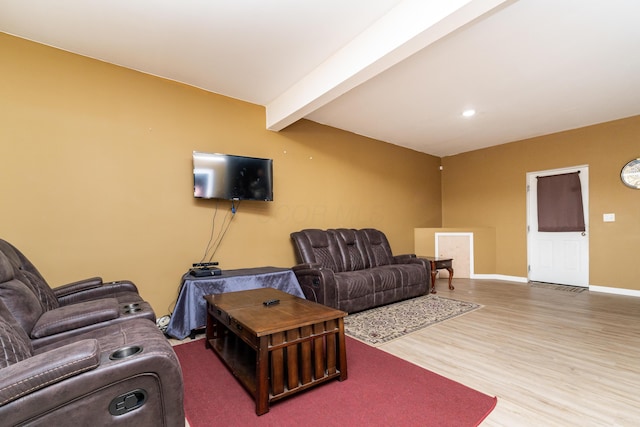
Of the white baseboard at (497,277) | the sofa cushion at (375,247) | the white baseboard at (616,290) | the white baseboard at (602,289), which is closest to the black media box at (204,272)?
the sofa cushion at (375,247)

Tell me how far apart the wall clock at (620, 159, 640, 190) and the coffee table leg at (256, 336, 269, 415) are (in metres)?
5.82

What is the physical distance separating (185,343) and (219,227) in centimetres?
133

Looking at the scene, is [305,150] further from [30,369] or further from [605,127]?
[605,127]

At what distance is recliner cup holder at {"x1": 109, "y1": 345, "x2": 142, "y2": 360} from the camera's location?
1231 mm

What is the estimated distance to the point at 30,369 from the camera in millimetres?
1041

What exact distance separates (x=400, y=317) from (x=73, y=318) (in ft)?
9.88

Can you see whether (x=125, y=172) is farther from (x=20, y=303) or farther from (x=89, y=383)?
(x=89, y=383)

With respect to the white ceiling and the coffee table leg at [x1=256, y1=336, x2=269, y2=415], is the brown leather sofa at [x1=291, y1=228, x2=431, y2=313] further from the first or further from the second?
the white ceiling

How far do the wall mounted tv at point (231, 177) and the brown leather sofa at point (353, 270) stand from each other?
85cm

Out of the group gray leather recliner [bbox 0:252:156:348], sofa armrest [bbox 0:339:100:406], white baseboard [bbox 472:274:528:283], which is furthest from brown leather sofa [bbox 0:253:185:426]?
white baseboard [bbox 472:274:528:283]

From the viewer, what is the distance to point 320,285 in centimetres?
343

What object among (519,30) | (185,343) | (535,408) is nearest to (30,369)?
(185,343)

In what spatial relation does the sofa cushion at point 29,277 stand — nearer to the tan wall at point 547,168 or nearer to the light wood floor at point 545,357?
the light wood floor at point 545,357

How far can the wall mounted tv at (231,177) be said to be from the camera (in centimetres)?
333
